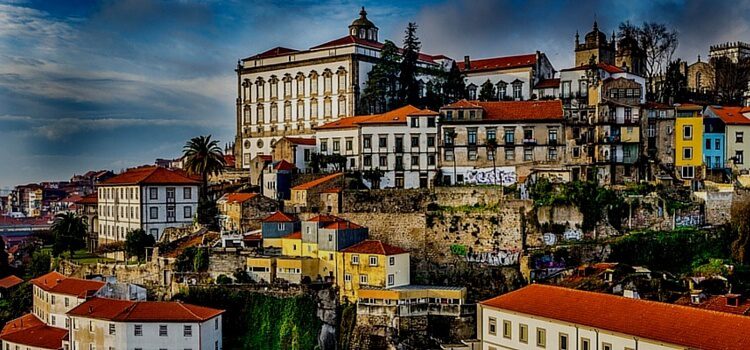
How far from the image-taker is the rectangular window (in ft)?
113

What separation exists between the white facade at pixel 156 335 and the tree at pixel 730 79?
4645 centimetres

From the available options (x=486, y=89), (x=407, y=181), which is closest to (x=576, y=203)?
(x=407, y=181)

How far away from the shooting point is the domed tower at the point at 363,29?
72.3 m

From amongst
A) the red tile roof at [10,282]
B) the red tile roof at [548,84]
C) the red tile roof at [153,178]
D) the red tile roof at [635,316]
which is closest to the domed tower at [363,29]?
the red tile roof at [548,84]

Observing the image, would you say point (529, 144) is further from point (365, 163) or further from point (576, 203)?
point (365, 163)

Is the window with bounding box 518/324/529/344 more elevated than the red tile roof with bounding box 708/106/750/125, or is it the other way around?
the red tile roof with bounding box 708/106/750/125

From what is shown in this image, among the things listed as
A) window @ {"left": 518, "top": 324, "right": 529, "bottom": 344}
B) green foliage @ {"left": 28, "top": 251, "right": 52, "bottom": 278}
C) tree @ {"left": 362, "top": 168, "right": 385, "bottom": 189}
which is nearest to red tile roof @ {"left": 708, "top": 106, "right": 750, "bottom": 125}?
tree @ {"left": 362, "top": 168, "right": 385, "bottom": 189}

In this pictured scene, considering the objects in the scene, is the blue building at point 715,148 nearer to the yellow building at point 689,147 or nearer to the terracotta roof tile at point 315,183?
the yellow building at point 689,147

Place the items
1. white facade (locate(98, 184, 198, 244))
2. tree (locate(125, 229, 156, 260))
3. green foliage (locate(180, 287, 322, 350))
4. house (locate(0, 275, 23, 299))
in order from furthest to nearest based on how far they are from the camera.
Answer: house (locate(0, 275, 23, 299)), white facade (locate(98, 184, 198, 244)), tree (locate(125, 229, 156, 260)), green foliage (locate(180, 287, 322, 350))

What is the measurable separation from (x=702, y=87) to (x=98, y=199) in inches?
2109

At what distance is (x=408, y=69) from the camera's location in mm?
62875

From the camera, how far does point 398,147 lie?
171 ft

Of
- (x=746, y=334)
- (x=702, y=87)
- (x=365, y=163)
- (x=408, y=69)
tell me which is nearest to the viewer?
(x=746, y=334)

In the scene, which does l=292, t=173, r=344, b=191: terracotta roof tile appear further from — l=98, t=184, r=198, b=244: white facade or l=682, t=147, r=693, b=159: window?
l=682, t=147, r=693, b=159: window
